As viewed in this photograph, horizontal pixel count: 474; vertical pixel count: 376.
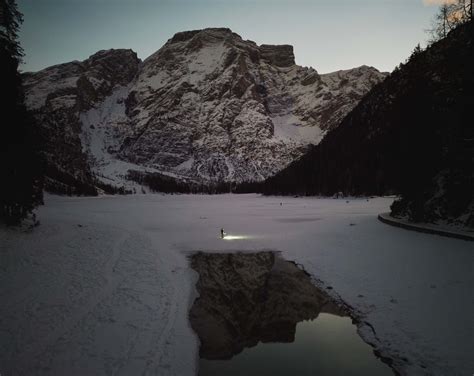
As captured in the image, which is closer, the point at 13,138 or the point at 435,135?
the point at 13,138

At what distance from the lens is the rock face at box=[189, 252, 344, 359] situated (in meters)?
8.86

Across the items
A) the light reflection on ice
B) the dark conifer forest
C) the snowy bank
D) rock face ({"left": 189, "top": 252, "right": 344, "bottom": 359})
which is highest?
the dark conifer forest

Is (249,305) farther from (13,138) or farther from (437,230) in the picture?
(13,138)

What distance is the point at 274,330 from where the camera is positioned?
30.5ft

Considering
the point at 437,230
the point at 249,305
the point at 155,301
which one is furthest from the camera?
the point at 437,230

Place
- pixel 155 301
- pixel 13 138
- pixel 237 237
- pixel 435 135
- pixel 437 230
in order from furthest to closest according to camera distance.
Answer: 1. pixel 237 237
2. pixel 435 135
3. pixel 437 230
4. pixel 13 138
5. pixel 155 301

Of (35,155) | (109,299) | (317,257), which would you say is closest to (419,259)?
(317,257)

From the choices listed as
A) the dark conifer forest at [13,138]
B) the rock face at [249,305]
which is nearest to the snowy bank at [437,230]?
the rock face at [249,305]

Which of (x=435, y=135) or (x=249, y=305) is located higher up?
(x=435, y=135)

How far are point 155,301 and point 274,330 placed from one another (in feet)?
15.2

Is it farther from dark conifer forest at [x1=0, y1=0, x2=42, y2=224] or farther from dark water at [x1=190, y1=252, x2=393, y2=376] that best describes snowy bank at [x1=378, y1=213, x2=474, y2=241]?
dark conifer forest at [x1=0, y1=0, x2=42, y2=224]

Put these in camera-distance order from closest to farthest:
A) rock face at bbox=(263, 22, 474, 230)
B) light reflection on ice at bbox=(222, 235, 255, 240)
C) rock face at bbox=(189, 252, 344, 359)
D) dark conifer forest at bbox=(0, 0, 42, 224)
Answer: rock face at bbox=(189, 252, 344, 359) → dark conifer forest at bbox=(0, 0, 42, 224) → rock face at bbox=(263, 22, 474, 230) → light reflection on ice at bbox=(222, 235, 255, 240)

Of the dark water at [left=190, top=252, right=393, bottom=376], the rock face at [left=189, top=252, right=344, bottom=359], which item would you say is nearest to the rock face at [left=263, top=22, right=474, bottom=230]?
the rock face at [left=189, top=252, right=344, bottom=359]

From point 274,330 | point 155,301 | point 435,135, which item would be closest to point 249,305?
point 274,330
